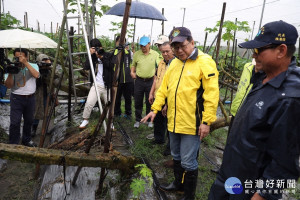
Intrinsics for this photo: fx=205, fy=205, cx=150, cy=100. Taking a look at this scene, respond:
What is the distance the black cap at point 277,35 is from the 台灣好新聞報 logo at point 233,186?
3.13 feet

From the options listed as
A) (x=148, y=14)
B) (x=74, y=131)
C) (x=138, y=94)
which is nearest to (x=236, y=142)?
(x=138, y=94)

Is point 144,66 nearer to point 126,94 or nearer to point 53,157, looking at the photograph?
point 126,94

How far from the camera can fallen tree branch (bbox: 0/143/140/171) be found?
2.21 metres

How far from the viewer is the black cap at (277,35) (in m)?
1.26

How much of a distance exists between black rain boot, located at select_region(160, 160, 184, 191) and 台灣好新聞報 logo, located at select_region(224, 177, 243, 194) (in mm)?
1142

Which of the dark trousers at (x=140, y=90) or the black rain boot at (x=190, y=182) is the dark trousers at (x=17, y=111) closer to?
the dark trousers at (x=140, y=90)

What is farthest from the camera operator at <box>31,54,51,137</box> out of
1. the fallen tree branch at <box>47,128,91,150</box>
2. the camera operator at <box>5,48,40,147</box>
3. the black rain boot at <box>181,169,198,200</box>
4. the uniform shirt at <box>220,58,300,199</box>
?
the uniform shirt at <box>220,58,300,199</box>

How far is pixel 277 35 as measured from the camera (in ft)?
4.19

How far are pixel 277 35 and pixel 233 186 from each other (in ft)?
3.54

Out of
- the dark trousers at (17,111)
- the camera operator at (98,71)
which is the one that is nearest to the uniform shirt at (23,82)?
the dark trousers at (17,111)

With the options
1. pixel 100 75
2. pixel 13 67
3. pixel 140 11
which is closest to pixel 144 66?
pixel 100 75

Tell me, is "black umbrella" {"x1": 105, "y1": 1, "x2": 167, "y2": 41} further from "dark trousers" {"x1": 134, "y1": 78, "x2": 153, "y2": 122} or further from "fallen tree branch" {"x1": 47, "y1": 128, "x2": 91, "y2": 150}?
"fallen tree branch" {"x1": 47, "y1": 128, "x2": 91, "y2": 150}

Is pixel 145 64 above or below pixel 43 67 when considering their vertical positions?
above

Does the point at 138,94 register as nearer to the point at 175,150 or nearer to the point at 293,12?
the point at 175,150
